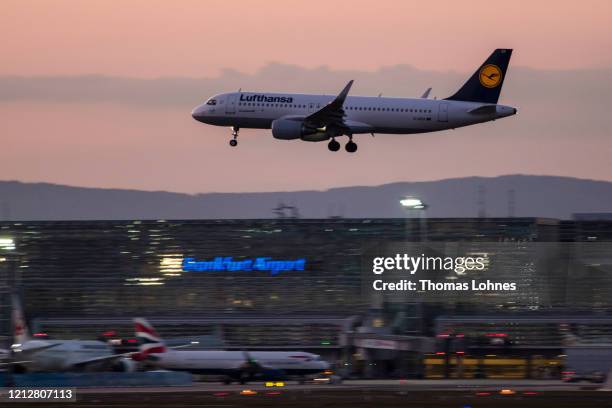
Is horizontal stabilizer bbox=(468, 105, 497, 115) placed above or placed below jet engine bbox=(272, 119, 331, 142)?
above

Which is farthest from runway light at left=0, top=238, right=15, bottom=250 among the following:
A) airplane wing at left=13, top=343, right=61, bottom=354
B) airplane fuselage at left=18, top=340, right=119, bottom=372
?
airplane wing at left=13, top=343, right=61, bottom=354

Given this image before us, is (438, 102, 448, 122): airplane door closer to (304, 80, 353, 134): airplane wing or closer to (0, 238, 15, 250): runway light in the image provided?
(304, 80, 353, 134): airplane wing

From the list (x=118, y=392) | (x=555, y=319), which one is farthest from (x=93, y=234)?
(x=118, y=392)

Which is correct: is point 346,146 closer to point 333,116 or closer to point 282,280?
point 333,116

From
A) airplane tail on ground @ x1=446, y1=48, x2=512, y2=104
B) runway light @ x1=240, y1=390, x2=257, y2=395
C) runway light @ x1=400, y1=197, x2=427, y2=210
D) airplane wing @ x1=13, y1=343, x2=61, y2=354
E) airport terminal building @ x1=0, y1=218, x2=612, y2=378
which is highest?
airplane tail on ground @ x1=446, y1=48, x2=512, y2=104

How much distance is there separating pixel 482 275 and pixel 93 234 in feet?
131

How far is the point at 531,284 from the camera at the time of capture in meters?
116

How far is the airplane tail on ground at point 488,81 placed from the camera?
94062mm

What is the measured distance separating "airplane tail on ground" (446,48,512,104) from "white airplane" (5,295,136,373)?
3419 centimetres

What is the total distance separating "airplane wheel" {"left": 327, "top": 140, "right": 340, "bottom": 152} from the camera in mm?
91025

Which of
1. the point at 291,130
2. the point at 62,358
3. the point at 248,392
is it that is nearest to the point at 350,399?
the point at 248,392

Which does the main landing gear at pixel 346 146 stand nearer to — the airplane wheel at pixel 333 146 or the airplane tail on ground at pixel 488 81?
the airplane wheel at pixel 333 146

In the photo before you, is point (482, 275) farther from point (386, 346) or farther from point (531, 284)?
point (386, 346)

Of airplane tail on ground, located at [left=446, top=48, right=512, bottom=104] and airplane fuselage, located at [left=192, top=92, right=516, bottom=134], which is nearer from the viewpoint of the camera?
airplane fuselage, located at [left=192, top=92, right=516, bottom=134]
